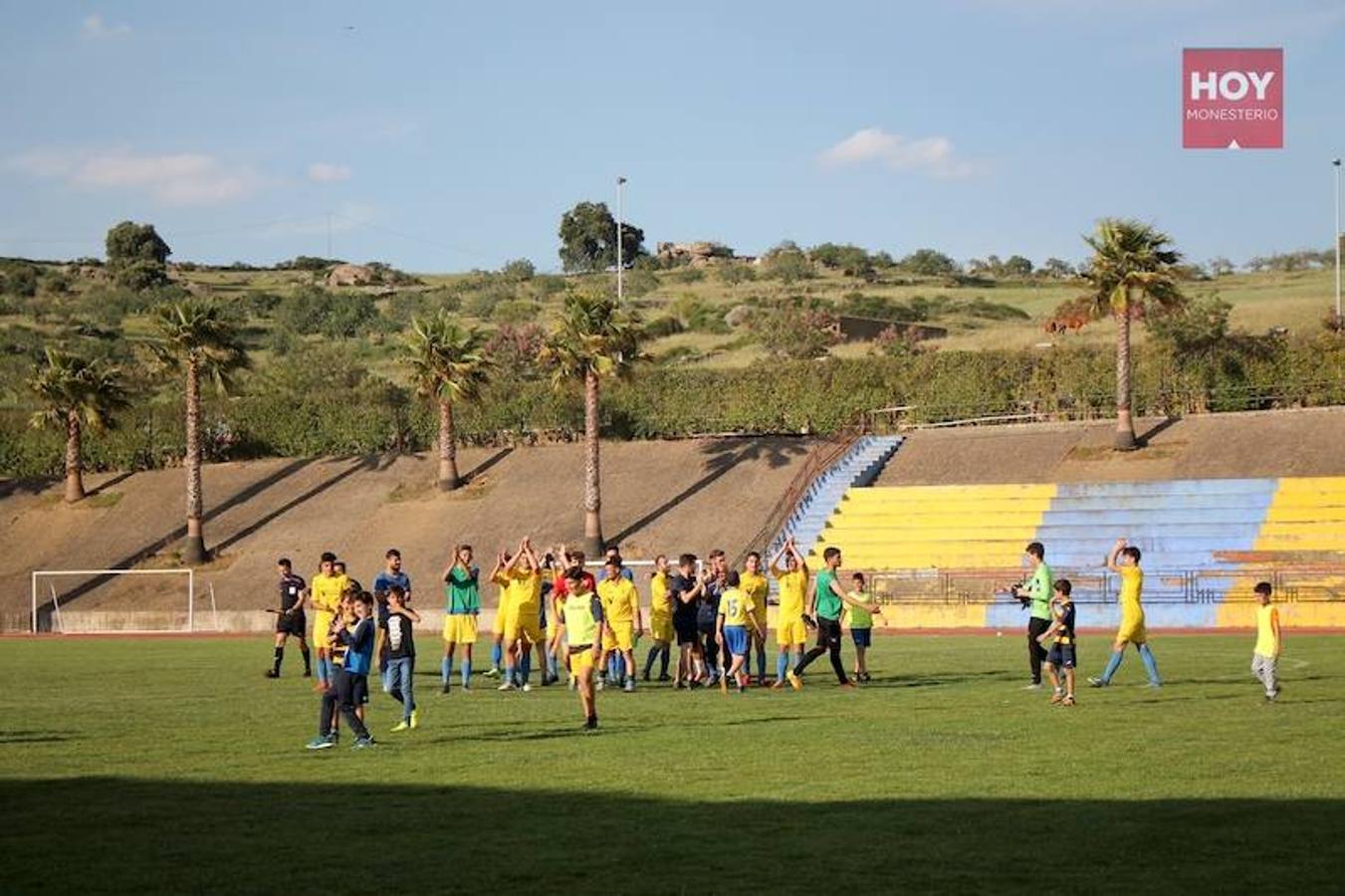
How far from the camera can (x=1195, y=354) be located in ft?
235

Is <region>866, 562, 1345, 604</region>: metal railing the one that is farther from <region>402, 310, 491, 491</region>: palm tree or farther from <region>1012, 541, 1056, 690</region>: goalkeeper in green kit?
<region>1012, 541, 1056, 690</region>: goalkeeper in green kit

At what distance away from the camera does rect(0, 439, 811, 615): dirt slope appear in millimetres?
61531

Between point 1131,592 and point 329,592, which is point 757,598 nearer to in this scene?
point 1131,592

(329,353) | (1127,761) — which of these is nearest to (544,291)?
(329,353)

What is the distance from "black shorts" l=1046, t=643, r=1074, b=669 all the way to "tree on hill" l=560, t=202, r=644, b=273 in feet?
501

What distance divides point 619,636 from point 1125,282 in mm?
37780

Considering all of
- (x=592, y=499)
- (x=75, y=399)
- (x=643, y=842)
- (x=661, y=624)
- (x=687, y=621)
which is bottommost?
(x=643, y=842)

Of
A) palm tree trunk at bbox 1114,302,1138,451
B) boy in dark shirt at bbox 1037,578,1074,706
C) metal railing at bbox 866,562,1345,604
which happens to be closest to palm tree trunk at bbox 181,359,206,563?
metal railing at bbox 866,562,1345,604

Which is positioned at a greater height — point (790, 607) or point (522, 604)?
point (522, 604)

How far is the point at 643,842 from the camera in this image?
532 inches

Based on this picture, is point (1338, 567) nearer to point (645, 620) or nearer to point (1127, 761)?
point (645, 620)

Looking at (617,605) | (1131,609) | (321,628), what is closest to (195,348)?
(321,628)

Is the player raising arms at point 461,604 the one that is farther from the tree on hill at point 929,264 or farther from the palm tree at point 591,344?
the tree on hill at point 929,264

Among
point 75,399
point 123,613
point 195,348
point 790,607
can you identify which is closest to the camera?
point 790,607
